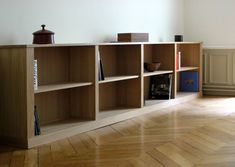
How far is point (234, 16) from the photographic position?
5996 millimetres

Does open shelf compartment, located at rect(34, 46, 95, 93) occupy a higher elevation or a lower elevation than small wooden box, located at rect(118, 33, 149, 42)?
lower

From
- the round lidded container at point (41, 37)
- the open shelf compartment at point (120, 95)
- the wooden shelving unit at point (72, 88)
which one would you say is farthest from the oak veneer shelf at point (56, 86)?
the open shelf compartment at point (120, 95)

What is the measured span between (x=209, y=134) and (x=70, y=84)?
124 cm

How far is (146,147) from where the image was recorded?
126 inches

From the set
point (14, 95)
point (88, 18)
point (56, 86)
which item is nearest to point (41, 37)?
point (56, 86)

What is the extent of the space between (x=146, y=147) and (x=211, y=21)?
344cm

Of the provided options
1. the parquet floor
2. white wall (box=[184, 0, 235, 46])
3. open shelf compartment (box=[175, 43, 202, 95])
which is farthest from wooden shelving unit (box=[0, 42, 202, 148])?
white wall (box=[184, 0, 235, 46])

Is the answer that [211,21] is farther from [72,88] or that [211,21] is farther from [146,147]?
[146,147]

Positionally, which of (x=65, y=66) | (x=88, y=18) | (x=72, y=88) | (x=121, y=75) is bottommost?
(x=72, y=88)

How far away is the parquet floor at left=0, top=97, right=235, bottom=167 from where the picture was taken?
2839 mm

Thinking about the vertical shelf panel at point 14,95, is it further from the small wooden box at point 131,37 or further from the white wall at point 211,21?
the white wall at point 211,21

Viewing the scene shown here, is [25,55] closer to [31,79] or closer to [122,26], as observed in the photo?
[31,79]

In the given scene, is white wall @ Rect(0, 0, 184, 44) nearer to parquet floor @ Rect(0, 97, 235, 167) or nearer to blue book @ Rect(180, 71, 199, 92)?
blue book @ Rect(180, 71, 199, 92)

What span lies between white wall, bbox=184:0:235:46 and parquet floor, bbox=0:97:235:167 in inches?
78.6
